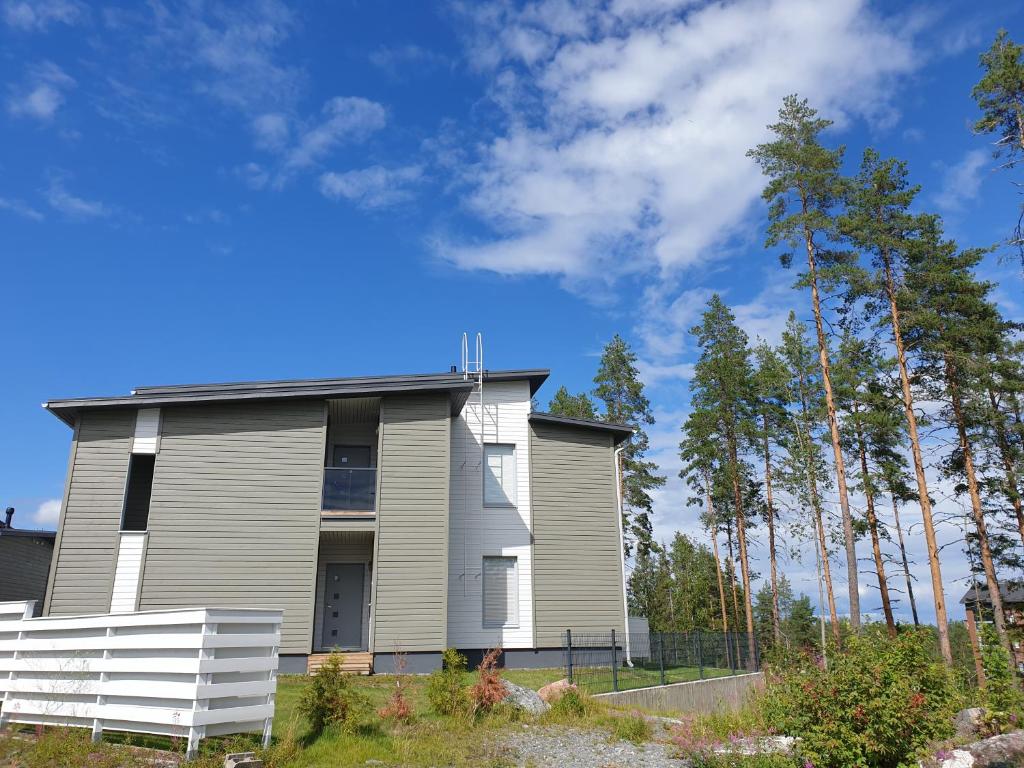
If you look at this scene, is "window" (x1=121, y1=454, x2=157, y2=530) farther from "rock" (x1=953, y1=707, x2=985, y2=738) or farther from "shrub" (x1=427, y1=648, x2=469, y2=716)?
"rock" (x1=953, y1=707, x2=985, y2=738)

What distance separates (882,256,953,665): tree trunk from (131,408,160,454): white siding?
21177 millimetres

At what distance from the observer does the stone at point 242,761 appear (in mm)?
6238

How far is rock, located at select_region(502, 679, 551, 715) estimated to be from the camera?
1052cm

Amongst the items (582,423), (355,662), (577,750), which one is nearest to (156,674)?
(577,750)

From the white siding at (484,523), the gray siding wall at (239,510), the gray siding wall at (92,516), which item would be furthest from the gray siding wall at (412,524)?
the gray siding wall at (92,516)

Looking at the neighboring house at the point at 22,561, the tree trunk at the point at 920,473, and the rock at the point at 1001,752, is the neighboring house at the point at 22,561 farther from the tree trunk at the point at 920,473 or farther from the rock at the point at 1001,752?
the tree trunk at the point at 920,473

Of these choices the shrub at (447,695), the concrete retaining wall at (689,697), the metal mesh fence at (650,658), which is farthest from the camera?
the metal mesh fence at (650,658)

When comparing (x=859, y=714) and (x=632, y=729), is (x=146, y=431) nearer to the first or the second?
(x=632, y=729)

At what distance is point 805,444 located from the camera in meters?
29.9

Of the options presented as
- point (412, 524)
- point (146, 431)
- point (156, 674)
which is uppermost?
point (146, 431)

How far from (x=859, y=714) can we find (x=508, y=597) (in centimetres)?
1251

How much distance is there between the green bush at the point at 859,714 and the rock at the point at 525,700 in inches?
157

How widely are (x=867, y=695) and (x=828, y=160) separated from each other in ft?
66.8

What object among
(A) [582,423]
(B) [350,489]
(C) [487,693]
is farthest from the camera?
(A) [582,423]
